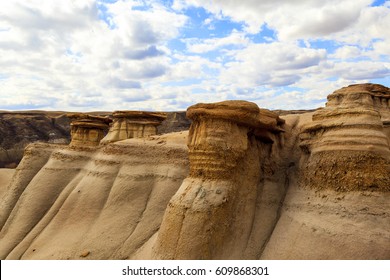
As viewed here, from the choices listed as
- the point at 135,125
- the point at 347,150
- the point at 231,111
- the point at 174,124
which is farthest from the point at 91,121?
the point at 174,124

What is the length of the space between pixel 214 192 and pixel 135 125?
13.8 m

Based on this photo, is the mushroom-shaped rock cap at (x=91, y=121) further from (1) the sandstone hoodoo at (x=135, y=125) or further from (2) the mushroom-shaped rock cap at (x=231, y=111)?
(2) the mushroom-shaped rock cap at (x=231, y=111)

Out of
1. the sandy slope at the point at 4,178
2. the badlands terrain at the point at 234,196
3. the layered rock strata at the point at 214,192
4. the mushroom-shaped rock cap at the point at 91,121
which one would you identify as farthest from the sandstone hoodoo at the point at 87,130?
the layered rock strata at the point at 214,192

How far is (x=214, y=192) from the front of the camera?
26.6ft

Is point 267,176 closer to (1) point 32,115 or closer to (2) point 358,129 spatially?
(2) point 358,129

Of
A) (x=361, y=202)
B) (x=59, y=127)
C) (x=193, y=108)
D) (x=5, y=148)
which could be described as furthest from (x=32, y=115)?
(x=361, y=202)

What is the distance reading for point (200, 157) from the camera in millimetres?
8391

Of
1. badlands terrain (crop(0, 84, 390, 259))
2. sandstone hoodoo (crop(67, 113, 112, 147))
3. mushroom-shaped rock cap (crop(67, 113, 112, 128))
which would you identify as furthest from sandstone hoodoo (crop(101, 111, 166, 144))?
badlands terrain (crop(0, 84, 390, 259))

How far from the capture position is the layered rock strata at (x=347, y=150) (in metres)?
7.84

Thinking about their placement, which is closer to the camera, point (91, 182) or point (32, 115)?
point (91, 182)

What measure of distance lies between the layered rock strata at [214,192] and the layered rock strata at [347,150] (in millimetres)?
1590

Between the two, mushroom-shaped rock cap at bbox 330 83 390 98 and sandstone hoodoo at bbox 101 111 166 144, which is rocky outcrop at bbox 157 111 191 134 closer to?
sandstone hoodoo at bbox 101 111 166 144

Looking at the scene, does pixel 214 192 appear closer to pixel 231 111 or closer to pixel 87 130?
pixel 231 111

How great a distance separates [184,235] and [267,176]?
9.84ft
